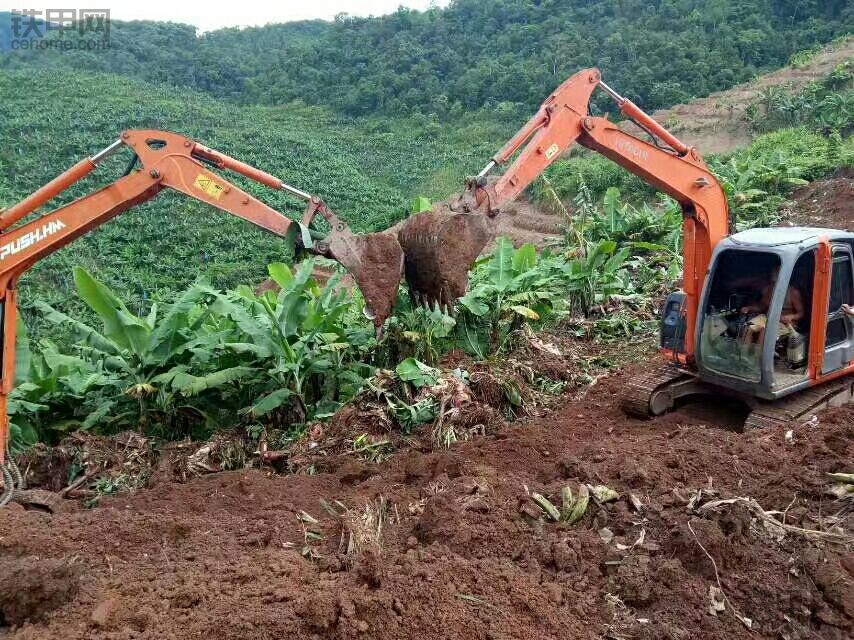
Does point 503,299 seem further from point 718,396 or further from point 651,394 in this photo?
point 718,396

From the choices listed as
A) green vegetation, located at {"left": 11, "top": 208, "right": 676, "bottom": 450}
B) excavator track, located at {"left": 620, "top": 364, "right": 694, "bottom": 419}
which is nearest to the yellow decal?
green vegetation, located at {"left": 11, "top": 208, "right": 676, "bottom": 450}

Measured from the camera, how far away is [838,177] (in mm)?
16500

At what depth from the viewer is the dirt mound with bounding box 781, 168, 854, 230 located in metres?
14.0

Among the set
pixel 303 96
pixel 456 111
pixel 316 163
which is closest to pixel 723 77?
pixel 456 111

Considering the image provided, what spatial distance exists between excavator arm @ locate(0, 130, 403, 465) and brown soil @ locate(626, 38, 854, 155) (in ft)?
76.2

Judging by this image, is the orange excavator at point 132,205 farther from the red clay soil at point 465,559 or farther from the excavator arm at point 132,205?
the red clay soil at point 465,559

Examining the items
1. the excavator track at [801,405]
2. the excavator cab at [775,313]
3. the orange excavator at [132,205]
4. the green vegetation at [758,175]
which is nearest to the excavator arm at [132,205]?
the orange excavator at [132,205]

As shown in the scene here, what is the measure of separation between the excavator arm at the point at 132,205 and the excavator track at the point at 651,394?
2.95 meters

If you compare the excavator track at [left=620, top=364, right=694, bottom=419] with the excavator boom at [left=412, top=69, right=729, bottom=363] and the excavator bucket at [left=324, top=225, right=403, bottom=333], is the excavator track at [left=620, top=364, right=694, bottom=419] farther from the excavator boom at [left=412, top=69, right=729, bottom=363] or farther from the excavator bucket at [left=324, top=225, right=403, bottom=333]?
the excavator bucket at [left=324, top=225, right=403, bottom=333]

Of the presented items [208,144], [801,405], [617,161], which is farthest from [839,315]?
[208,144]

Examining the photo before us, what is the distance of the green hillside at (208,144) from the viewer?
2478 cm

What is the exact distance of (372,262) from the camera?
6074mm

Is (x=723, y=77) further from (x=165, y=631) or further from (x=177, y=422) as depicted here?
(x=165, y=631)

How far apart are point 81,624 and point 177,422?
4097 mm
